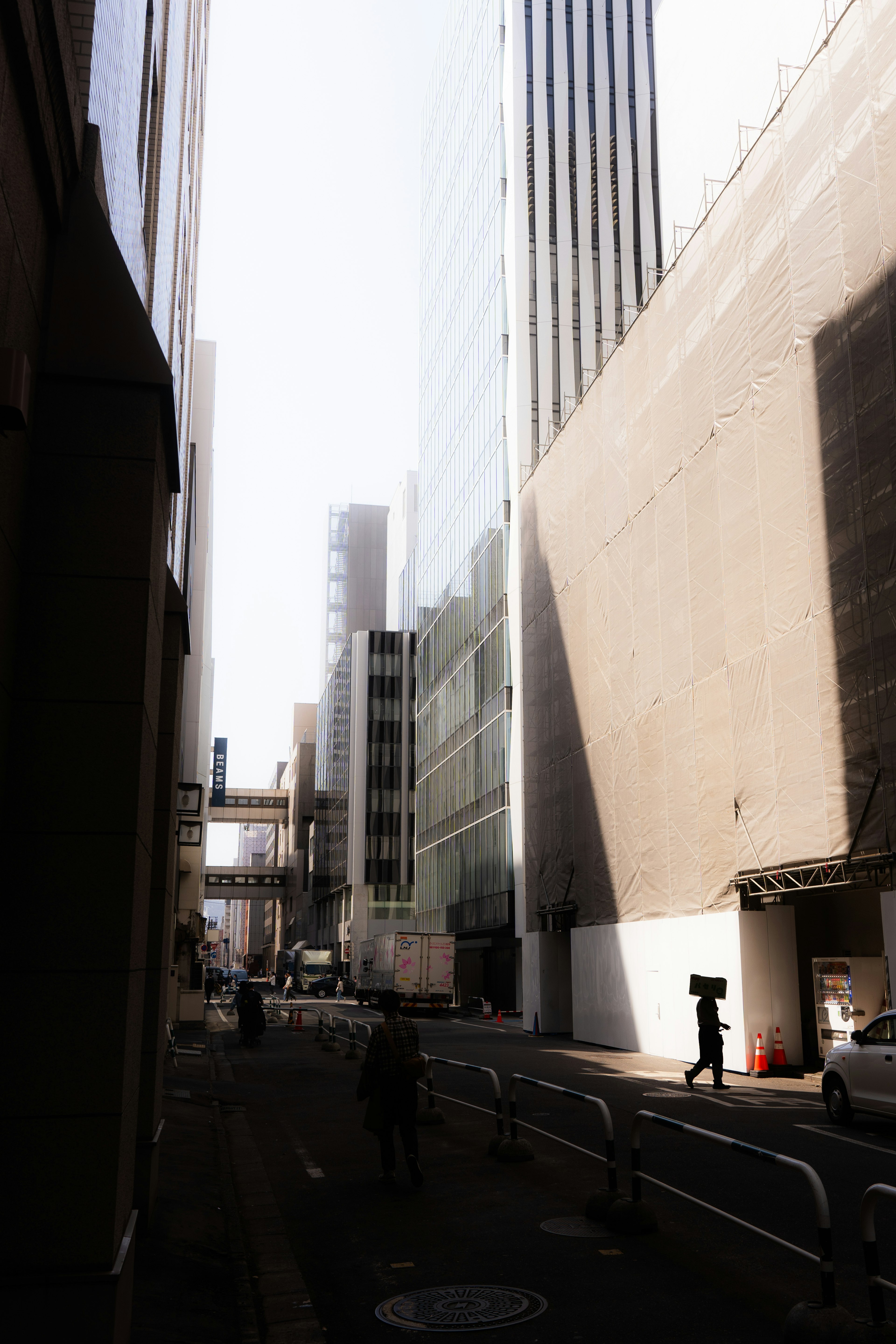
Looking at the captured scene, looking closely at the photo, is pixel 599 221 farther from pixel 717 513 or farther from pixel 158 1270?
pixel 158 1270

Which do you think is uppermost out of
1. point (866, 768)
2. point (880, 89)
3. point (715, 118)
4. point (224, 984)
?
point (715, 118)

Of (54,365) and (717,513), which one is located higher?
(717,513)

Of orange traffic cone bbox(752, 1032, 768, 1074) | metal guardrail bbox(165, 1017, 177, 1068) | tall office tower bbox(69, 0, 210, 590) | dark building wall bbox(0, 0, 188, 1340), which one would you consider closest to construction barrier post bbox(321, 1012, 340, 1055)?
metal guardrail bbox(165, 1017, 177, 1068)

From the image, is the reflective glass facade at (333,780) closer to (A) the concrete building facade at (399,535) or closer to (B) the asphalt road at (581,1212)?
(A) the concrete building facade at (399,535)

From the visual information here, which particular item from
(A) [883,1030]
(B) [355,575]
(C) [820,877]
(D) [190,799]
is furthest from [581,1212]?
(B) [355,575]

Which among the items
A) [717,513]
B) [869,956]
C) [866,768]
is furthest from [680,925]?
[717,513]

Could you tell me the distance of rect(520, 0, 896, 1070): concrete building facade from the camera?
63.3 feet

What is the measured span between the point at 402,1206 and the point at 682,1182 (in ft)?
8.97

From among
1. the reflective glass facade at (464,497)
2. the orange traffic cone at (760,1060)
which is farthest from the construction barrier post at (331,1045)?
the reflective glass facade at (464,497)

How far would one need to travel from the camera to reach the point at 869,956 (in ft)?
69.4

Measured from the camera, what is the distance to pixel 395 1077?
33.5 ft

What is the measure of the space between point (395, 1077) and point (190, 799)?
880 inches

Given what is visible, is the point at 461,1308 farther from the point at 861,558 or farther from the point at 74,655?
the point at 861,558

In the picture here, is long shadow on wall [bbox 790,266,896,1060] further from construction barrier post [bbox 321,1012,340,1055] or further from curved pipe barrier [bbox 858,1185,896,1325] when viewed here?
construction barrier post [bbox 321,1012,340,1055]
